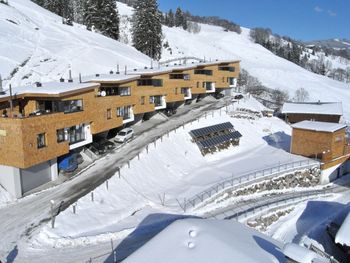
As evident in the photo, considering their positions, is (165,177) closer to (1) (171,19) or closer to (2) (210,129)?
(2) (210,129)

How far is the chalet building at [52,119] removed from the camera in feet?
90.0

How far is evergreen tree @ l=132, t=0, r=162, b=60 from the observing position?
8600 cm

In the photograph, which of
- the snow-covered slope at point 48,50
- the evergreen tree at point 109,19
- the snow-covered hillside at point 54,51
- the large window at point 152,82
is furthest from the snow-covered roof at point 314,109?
the evergreen tree at point 109,19

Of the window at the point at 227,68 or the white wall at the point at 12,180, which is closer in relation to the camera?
the white wall at the point at 12,180

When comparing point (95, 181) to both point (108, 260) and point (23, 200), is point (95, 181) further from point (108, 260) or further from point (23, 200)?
point (108, 260)

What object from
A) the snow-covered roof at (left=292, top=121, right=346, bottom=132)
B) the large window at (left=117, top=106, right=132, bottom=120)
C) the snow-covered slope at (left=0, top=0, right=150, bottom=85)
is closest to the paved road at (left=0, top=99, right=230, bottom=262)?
the large window at (left=117, top=106, right=132, bottom=120)

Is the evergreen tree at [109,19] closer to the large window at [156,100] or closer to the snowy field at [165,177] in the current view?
the large window at [156,100]

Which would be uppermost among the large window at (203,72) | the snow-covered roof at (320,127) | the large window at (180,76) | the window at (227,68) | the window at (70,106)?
the window at (227,68)

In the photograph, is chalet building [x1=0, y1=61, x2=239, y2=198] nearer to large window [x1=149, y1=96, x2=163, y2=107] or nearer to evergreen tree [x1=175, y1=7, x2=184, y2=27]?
large window [x1=149, y1=96, x2=163, y2=107]

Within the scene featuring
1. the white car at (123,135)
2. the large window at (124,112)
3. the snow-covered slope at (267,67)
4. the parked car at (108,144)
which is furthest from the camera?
the snow-covered slope at (267,67)

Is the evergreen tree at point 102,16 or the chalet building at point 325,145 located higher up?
the evergreen tree at point 102,16

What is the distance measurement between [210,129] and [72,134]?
20.5 meters

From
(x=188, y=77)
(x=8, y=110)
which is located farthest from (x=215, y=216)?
(x=188, y=77)

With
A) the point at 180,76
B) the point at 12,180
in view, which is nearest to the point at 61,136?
the point at 12,180
